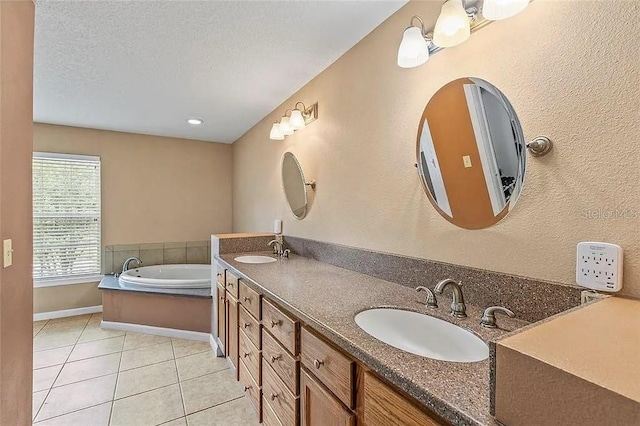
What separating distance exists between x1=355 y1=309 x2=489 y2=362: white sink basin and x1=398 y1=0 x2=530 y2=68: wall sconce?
104 cm

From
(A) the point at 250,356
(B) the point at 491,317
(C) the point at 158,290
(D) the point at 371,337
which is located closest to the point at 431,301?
(B) the point at 491,317

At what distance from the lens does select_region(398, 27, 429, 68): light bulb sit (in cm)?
127

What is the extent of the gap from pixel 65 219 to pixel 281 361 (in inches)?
140

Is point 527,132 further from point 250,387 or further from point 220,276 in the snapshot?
point 220,276

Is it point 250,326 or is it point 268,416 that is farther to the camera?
point 250,326

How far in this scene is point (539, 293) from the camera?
97cm

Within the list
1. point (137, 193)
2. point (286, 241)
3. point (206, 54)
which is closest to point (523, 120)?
point (206, 54)

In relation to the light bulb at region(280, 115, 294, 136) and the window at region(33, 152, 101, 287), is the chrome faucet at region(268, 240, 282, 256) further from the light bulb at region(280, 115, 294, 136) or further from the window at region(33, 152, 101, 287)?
the window at region(33, 152, 101, 287)

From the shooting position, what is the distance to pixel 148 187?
3961mm

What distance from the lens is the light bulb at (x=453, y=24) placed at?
1.11 metres

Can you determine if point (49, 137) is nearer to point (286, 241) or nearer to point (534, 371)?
point (286, 241)

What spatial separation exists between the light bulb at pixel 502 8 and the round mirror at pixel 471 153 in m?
0.22

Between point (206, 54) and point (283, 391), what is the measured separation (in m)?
2.00

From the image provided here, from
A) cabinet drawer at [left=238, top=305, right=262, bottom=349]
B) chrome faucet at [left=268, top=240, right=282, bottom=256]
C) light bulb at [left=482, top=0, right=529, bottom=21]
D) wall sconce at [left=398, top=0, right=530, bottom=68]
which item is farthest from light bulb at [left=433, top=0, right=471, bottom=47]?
chrome faucet at [left=268, top=240, right=282, bottom=256]
